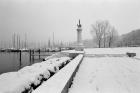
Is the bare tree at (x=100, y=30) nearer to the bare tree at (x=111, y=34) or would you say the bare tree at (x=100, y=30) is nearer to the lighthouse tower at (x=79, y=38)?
the bare tree at (x=111, y=34)

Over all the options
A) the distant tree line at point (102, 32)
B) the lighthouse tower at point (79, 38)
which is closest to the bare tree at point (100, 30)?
the distant tree line at point (102, 32)

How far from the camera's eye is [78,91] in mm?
6547

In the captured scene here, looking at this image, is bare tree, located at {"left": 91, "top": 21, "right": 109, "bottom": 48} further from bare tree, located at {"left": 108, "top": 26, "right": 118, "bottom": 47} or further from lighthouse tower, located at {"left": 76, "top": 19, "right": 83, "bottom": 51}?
lighthouse tower, located at {"left": 76, "top": 19, "right": 83, "bottom": 51}

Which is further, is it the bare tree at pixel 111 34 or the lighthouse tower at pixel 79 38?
the bare tree at pixel 111 34

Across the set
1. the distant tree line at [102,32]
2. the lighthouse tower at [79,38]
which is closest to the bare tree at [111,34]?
the distant tree line at [102,32]

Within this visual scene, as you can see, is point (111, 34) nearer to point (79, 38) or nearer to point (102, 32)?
point (102, 32)

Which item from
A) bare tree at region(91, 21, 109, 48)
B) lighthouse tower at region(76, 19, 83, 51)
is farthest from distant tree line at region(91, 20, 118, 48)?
lighthouse tower at region(76, 19, 83, 51)

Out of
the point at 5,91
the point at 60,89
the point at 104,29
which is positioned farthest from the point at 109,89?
the point at 104,29

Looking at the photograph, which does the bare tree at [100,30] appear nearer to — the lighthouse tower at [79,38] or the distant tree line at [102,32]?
the distant tree line at [102,32]

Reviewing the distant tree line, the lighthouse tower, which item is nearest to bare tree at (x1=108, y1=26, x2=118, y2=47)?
the distant tree line

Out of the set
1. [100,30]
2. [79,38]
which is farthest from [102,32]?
[79,38]

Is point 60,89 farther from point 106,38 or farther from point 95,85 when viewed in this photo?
point 106,38

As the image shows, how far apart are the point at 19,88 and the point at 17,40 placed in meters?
107

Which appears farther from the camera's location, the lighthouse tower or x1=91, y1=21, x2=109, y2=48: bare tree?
x1=91, y1=21, x2=109, y2=48: bare tree
